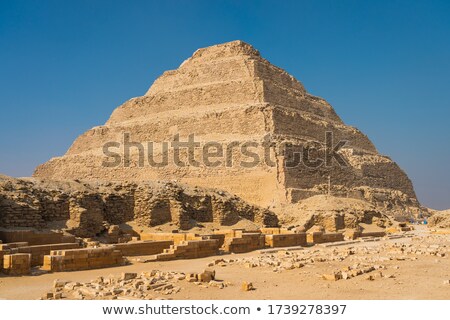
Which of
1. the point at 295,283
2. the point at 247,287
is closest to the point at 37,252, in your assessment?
the point at 247,287

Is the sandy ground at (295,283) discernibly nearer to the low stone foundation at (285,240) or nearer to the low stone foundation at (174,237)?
the low stone foundation at (174,237)

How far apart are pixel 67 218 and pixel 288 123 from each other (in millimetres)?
27502

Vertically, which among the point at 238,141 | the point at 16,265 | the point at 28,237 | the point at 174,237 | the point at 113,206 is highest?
the point at 238,141

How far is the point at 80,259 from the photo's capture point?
12.0 metres

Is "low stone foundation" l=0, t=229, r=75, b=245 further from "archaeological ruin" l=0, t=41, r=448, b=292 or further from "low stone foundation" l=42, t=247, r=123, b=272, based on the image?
"low stone foundation" l=42, t=247, r=123, b=272

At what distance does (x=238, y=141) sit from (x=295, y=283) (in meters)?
30.6

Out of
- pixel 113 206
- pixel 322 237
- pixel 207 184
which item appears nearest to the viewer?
pixel 113 206

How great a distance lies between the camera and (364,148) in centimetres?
5600

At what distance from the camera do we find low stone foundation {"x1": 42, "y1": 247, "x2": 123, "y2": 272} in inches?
459

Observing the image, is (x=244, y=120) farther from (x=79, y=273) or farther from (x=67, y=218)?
(x=79, y=273)

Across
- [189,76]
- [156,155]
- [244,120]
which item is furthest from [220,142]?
[189,76]

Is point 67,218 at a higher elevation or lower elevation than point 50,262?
higher

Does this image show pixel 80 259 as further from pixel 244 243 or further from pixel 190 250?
pixel 244 243

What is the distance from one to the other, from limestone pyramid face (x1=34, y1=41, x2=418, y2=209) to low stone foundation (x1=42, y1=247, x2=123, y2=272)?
2288 cm
